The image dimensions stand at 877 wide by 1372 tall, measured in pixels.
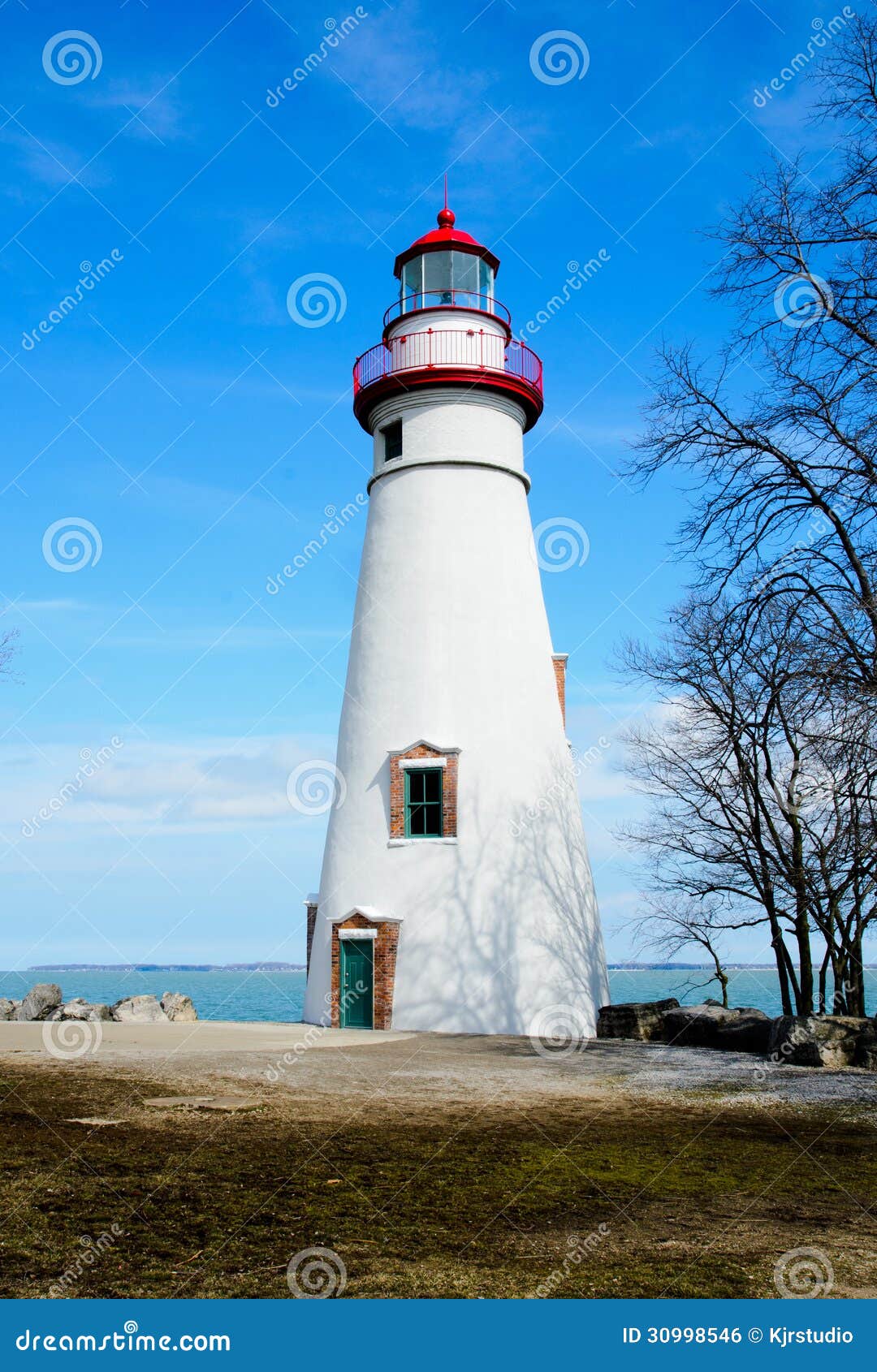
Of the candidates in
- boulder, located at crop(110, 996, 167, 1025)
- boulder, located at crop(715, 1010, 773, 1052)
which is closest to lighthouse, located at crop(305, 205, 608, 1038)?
boulder, located at crop(715, 1010, 773, 1052)

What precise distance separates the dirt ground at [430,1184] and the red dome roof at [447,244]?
1741cm

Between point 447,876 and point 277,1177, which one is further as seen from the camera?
point 447,876

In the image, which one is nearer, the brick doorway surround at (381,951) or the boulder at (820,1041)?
the boulder at (820,1041)

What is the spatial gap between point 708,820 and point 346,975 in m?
7.86

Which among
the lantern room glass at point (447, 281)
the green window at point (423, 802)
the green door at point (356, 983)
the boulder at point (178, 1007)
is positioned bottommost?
the boulder at point (178, 1007)

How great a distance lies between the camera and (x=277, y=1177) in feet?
23.7

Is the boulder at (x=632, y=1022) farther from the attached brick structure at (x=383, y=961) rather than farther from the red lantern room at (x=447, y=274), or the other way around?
the red lantern room at (x=447, y=274)

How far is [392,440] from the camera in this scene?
22547 millimetres

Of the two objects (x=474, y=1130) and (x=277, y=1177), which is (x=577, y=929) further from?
(x=277, y=1177)

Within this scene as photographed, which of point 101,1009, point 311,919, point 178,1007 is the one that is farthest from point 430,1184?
point 178,1007

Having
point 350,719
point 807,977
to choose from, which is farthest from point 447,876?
point 807,977

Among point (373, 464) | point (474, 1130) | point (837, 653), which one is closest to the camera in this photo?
point (474, 1130)

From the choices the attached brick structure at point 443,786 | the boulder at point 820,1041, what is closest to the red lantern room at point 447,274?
the attached brick structure at point 443,786

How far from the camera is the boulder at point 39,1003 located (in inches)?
951
